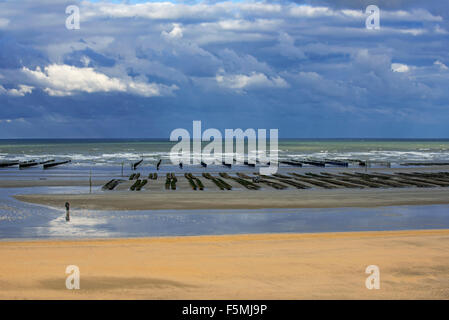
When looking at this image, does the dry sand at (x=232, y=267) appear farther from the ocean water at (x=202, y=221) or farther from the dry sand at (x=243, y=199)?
the dry sand at (x=243, y=199)

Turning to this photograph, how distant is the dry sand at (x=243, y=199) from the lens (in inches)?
1262

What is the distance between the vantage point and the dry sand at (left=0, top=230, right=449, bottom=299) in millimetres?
13109

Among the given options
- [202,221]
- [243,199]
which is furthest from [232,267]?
[243,199]

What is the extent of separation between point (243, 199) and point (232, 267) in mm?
19470

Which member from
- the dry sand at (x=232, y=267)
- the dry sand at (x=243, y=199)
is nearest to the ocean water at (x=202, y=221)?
the dry sand at (x=243, y=199)

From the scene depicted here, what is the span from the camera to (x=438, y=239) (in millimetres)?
19844

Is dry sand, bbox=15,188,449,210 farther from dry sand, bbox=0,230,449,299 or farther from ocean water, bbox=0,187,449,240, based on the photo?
dry sand, bbox=0,230,449,299

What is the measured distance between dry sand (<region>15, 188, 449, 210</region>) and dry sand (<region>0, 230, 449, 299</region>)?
11.3 m

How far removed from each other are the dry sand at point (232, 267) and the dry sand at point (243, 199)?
11.3m

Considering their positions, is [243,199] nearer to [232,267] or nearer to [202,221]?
[202,221]

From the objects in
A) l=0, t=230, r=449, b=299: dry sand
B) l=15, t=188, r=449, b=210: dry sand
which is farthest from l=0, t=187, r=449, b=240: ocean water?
l=0, t=230, r=449, b=299: dry sand

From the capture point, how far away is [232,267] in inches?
614
